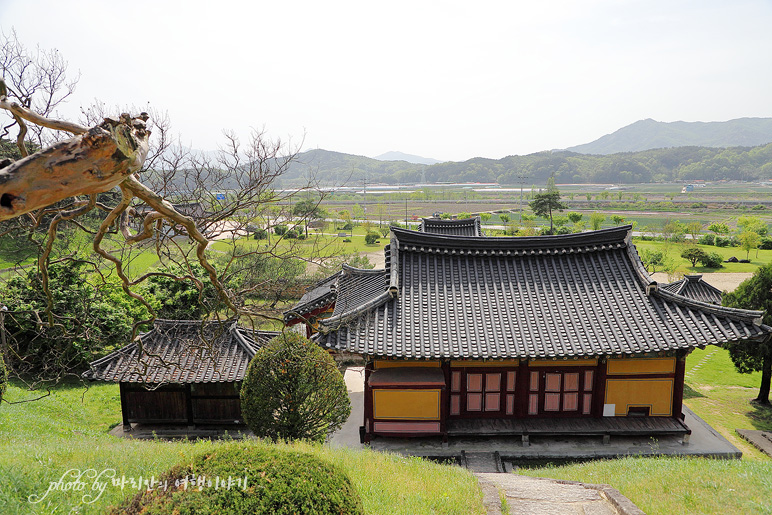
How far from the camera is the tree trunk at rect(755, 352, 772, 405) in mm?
15805

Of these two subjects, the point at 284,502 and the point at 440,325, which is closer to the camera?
the point at 284,502

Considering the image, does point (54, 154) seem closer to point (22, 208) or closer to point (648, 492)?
point (22, 208)

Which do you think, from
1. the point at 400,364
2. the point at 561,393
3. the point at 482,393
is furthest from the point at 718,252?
the point at 400,364

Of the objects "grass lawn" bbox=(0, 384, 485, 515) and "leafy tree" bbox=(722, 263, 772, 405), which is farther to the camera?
"leafy tree" bbox=(722, 263, 772, 405)

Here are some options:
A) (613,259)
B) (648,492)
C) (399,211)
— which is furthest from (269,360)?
(399,211)

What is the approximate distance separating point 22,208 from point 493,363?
36.7ft

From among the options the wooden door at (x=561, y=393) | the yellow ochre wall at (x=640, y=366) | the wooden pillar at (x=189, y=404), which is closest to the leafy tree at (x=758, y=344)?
the yellow ochre wall at (x=640, y=366)

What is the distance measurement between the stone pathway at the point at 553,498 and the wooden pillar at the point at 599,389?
453cm

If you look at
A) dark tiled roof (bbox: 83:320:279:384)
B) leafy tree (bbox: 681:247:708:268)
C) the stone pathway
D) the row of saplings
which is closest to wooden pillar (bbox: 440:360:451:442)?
the stone pathway

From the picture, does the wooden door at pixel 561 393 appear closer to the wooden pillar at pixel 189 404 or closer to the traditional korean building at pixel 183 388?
the traditional korean building at pixel 183 388

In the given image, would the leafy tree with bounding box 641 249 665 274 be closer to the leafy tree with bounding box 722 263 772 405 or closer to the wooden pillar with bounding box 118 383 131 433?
the leafy tree with bounding box 722 263 772 405

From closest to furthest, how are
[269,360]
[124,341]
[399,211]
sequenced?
[269,360] → [124,341] → [399,211]

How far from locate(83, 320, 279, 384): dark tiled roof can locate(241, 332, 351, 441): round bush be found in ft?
8.11

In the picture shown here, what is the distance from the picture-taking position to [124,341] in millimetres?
18109
